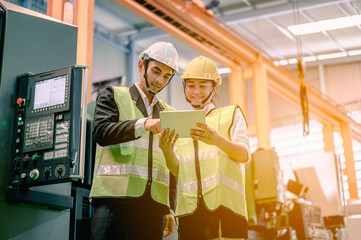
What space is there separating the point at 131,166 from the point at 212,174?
0.47 meters

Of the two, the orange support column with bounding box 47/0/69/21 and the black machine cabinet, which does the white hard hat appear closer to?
the black machine cabinet

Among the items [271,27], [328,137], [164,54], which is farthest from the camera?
[271,27]

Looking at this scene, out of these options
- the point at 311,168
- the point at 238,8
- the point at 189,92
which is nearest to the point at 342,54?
the point at 238,8

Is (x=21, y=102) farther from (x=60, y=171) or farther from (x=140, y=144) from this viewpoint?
(x=140, y=144)

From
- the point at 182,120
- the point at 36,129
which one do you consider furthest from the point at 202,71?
the point at 36,129

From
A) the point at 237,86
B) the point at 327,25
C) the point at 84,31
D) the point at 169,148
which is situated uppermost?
the point at 327,25

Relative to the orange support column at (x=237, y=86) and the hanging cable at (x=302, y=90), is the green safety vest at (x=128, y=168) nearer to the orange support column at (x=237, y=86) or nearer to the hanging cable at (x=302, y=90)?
the hanging cable at (x=302, y=90)

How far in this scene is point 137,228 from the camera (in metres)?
2.54

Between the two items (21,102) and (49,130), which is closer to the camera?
(49,130)

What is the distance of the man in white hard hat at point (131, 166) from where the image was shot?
2.51 m

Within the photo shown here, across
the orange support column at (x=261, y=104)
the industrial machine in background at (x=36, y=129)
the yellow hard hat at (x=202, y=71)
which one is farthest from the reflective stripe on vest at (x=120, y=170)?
the orange support column at (x=261, y=104)

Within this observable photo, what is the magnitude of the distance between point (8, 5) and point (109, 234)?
1578 mm

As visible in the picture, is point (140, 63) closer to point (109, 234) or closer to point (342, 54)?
point (109, 234)

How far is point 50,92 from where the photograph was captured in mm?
2740
